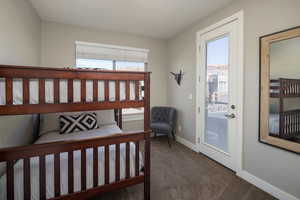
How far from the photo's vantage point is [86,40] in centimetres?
325

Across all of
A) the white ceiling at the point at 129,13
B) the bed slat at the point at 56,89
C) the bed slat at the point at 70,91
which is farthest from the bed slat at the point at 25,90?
the white ceiling at the point at 129,13

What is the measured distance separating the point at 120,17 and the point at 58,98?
83.2 inches

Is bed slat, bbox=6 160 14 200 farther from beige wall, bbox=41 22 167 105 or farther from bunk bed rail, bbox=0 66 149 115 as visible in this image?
beige wall, bbox=41 22 167 105

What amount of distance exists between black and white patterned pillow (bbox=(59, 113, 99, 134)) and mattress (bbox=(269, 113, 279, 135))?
2.48m

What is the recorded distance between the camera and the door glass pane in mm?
2451

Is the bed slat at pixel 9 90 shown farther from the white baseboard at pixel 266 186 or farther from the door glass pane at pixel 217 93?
the white baseboard at pixel 266 186

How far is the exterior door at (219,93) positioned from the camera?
7.47 feet

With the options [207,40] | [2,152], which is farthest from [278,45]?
Answer: [2,152]

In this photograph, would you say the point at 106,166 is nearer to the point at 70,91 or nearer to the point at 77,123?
the point at 70,91

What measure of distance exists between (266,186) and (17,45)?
357cm

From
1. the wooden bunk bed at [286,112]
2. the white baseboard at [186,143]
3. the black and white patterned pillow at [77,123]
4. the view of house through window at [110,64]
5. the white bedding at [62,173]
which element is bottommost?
the white baseboard at [186,143]

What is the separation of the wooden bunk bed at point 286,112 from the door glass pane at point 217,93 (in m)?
0.72

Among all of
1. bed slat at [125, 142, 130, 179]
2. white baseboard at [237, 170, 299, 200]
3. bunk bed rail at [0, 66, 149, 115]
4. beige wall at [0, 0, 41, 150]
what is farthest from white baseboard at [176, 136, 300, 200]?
beige wall at [0, 0, 41, 150]

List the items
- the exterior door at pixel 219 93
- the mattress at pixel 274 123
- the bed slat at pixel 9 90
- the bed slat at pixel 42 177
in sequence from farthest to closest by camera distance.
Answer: the exterior door at pixel 219 93 → the mattress at pixel 274 123 → the bed slat at pixel 42 177 → the bed slat at pixel 9 90
